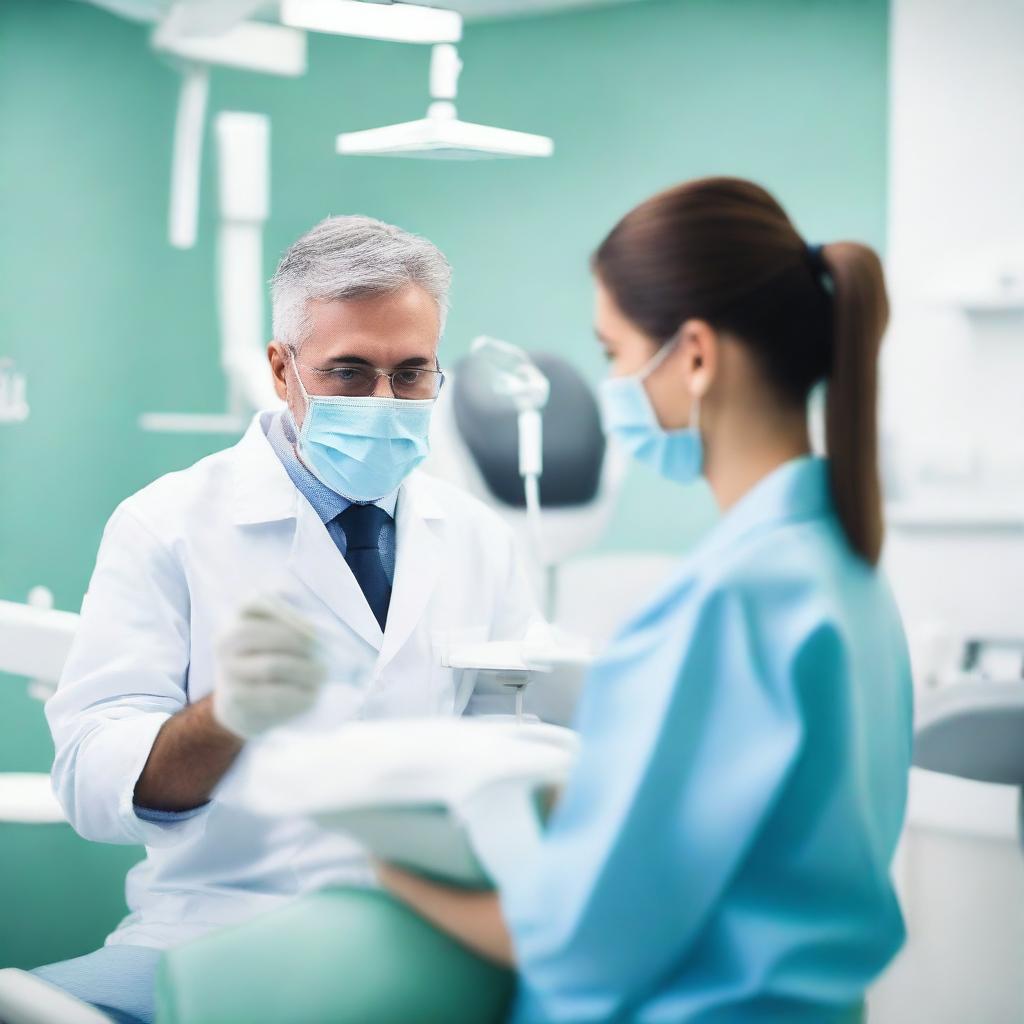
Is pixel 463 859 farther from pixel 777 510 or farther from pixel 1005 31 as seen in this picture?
pixel 1005 31

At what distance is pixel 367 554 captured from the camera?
1.64m

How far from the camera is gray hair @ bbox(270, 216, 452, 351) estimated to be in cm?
155

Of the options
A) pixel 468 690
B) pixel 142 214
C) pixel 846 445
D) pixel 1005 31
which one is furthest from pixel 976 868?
pixel 142 214

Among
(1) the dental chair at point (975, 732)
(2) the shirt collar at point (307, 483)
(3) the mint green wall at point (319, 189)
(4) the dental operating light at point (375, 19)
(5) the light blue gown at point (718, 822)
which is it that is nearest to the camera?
(5) the light blue gown at point (718, 822)

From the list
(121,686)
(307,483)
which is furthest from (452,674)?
(121,686)

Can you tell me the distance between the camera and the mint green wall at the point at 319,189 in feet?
10.5

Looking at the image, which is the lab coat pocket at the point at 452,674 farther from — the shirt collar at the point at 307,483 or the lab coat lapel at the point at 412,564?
the shirt collar at the point at 307,483

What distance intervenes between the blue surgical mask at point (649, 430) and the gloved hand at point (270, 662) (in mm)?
328

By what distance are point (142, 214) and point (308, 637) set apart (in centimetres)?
301

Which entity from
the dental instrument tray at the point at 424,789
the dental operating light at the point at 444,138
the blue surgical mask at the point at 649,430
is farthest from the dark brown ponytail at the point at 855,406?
the dental operating light at the point at 444,138

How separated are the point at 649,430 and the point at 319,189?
10.8 feet

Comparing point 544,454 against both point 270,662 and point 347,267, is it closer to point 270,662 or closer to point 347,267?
point 347,267

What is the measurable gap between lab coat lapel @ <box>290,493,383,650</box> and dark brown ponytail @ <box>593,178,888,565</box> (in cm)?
64

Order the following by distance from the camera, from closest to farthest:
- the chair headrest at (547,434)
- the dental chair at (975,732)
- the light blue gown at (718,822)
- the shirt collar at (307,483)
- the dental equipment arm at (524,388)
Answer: the light blue gown at (718,822), the shirt collar at (307,483), the dental chair at (975,732), the dental equipment arm at (524,388), the chair headrest at (547,434)
